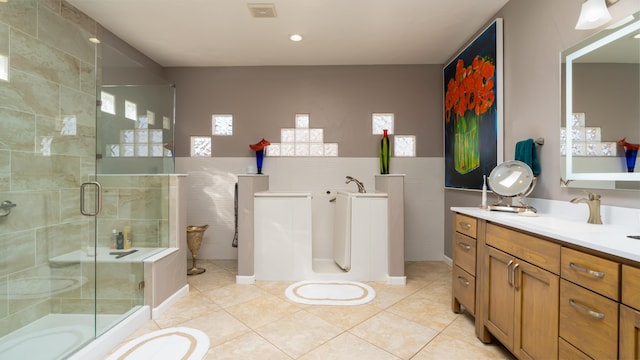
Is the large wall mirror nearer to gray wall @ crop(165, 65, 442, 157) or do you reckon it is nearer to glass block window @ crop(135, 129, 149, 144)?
gray wall @ crop(165, 65, 442, 157)

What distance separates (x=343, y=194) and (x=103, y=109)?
2258 mm

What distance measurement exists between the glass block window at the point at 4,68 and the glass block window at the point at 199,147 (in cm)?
201

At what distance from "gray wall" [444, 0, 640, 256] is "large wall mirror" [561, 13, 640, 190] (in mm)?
75

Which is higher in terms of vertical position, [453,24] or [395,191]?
[453,24]

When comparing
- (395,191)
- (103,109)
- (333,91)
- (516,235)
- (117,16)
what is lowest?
(516,235)

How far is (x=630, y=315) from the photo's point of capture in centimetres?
93

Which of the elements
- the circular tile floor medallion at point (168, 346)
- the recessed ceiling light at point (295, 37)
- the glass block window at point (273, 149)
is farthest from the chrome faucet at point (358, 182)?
the circular tile floor medallion at point (168, 346)

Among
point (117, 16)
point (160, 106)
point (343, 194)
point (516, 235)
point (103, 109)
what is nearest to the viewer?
point (516, 235)

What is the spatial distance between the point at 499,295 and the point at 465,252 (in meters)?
0.43

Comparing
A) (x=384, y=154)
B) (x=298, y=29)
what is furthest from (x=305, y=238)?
(x=298, y=29)

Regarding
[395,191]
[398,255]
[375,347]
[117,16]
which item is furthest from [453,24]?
[117,16]

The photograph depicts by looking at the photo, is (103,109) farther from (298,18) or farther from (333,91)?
(333,91)

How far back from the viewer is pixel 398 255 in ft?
9.44

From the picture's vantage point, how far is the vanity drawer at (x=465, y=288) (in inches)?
77.3
